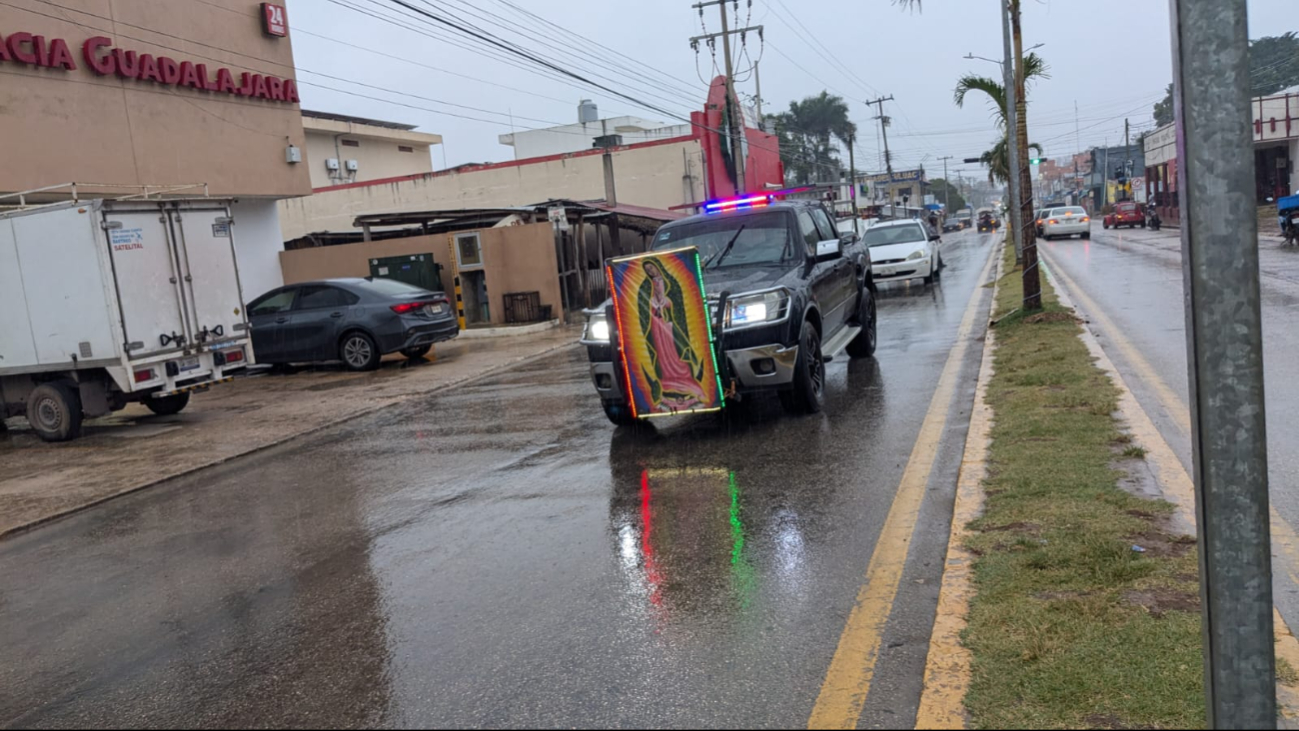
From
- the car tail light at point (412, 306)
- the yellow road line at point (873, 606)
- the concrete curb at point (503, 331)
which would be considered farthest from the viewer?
the concrete curb at point (503, 331)

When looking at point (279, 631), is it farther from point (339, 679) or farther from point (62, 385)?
point (62, 385)

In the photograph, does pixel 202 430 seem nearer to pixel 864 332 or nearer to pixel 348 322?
pixel 348 322

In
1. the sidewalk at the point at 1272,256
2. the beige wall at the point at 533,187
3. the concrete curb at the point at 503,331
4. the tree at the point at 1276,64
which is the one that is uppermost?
the tree at the point at 1276,64

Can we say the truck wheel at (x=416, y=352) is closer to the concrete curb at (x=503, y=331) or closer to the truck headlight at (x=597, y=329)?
the concrete curb at (x=503, y=331)

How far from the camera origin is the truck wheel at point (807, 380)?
8.66 meters

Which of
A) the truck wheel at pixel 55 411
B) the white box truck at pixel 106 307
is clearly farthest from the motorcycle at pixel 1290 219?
the truck wheel at pixel 55 411

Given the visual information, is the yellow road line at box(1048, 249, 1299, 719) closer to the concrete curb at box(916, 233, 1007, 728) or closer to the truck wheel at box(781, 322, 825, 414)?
the concrete curb at box(916, 233, 1007, 728)

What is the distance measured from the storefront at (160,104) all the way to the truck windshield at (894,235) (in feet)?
43.5

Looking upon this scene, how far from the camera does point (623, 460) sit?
794 cm

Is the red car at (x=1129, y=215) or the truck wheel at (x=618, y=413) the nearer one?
the truck wheel at (x=618, y=413)

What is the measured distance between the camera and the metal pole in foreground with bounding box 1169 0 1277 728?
7.35 ft

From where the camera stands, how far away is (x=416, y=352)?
689 inches

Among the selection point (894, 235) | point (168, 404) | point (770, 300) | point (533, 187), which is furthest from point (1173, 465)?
point (533, 187)

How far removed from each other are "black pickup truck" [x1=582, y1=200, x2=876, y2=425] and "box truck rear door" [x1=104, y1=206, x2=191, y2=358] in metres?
5.72
